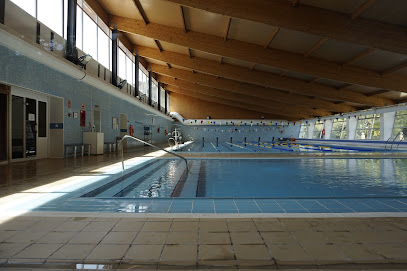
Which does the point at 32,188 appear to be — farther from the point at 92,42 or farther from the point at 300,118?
the point at 300,118

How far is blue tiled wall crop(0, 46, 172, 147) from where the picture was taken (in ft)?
17.8

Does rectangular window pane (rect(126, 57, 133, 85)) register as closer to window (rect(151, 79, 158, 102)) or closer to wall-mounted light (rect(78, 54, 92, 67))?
window (rect(151, 79, 158, 102))

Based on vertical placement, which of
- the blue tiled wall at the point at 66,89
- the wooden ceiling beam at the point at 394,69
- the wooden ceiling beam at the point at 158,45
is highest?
the wooden ceiling beam at the point at 158,45

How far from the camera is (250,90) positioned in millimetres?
14695

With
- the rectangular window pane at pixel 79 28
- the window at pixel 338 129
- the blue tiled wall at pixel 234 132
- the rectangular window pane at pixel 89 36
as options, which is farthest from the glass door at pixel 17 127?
the blue tiled wall at pixel 234 132

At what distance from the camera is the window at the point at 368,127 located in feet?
49.4

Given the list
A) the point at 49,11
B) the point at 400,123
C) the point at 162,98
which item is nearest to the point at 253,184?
the point at 49,11

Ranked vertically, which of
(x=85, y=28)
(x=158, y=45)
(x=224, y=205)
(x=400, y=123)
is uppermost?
(x=158, y=45)

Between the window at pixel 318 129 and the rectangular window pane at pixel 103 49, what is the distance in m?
18.8

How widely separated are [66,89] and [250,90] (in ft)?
32.8

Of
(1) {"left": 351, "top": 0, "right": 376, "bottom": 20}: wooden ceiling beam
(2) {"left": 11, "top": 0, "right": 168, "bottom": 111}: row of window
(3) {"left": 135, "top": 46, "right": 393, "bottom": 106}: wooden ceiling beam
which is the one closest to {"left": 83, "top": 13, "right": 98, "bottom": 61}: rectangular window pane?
(2) {"left": 11, "top": 0, "right": 168, "bottom": 111}: row of window

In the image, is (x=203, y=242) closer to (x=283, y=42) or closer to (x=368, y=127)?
(x=283, y=42)

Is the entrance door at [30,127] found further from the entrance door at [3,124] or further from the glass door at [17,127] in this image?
the entrance door at [3,124]

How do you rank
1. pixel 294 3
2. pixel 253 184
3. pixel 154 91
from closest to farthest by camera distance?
pixel 253 184 → pixel 294 3 → pixel 154 91
